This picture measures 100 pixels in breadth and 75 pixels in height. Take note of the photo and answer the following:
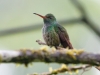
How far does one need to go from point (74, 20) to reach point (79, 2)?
0.15m

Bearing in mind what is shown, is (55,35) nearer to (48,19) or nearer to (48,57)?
(48,19)

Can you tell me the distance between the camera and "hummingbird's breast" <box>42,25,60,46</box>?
3455 mm

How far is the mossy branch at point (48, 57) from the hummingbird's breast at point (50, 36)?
6.21 feet

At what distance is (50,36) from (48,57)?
221cm

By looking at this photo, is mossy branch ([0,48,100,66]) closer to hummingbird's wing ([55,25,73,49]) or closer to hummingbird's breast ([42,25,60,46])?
hummingbird's wing ([55,25,73,49])

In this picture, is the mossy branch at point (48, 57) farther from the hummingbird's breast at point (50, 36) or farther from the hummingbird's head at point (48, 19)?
the hummingbird's head at point (48, 19)

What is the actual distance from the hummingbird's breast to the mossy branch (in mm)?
1894

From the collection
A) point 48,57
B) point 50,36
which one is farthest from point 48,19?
point 48,57

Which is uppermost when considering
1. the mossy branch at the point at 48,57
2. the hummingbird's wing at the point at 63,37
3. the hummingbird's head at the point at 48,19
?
the hummingbird's head at the point at 48,19

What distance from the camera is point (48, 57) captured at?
142 centimetres

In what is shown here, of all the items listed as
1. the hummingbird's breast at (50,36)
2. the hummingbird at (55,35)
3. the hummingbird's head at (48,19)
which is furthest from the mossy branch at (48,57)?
the hummingbird's head at (48,19)

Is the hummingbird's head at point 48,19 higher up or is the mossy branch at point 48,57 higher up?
the hummingbird's head at point 48,19

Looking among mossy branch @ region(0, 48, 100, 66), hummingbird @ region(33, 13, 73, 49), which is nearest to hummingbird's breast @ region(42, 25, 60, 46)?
hummingbird @ region(33, 13, 73, 49)

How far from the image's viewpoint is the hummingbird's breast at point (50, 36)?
3.46 m
